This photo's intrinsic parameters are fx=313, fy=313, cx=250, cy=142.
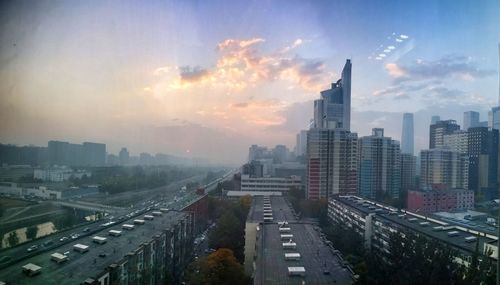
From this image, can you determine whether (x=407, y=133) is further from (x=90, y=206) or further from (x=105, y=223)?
(x=90, y=206)

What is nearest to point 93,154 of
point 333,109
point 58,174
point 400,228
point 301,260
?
point 58,174

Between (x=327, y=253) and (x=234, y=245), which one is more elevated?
(x=327, y=253)

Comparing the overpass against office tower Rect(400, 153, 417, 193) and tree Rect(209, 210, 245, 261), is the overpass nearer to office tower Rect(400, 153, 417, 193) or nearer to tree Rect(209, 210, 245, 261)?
tree Rect(209, 210, 245, 261)

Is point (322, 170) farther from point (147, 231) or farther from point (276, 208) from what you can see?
point (147, 231)

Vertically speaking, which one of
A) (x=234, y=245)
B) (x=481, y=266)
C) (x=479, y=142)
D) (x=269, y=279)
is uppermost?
(x=479, y=142)

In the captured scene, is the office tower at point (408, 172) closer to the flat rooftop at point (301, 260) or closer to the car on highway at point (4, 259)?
the flat rooftop at point (301, 260)

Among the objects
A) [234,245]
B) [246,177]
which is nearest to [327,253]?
[234,245]
